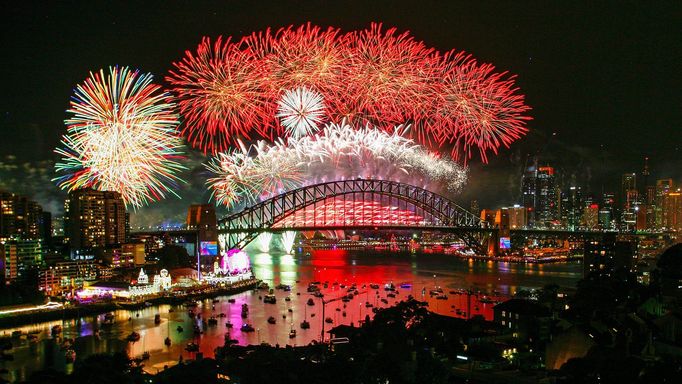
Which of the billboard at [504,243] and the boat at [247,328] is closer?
the boat at [247,328]

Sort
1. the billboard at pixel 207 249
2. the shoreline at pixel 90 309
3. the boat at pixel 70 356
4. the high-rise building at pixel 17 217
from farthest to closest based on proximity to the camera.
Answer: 1. the billboard at pixel 207 249
2. the high-rise building at pixel 17 217
3. the shoreline at pixel 90 309
4. the boat at pixel 70 356

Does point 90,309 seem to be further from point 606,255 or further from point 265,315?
point 606,255

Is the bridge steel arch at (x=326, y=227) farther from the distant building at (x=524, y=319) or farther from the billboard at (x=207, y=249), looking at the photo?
the distant building at (x=524, y=319)

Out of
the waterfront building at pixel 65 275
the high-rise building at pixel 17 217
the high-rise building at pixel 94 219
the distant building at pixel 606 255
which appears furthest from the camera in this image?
the high-rise building at pixel 94 219

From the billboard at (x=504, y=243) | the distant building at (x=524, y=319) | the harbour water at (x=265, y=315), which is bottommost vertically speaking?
the harbour water at (x=265, y=315)

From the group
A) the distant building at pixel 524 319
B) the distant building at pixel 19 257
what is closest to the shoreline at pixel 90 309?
the distant building at pixel 19 257

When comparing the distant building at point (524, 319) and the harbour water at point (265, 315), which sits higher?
the distant building at point (524, 319)

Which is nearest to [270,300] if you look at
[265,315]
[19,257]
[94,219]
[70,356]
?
[265,315]
